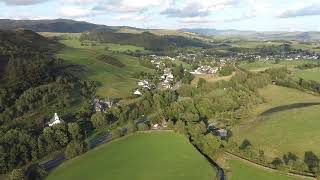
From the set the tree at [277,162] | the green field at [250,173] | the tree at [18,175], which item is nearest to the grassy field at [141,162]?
the green field at [250,173]

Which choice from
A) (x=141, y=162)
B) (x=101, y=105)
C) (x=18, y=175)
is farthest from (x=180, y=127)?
(x=101, y=105)

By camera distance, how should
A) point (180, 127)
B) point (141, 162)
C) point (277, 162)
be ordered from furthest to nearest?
point (180, 127), point (141, 162), point (277, 162)

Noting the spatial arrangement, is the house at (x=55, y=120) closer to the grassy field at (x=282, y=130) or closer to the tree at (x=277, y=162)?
the grassy field at (x=282, y=130)

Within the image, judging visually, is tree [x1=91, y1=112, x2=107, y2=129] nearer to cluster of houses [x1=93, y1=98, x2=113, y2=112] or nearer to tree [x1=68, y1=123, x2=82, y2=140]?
tree [x1=68, y1=123, x2=82, y2=140]

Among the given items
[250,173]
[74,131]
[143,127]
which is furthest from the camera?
[143,127]

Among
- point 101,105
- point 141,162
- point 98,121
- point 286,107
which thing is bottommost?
point 101,105

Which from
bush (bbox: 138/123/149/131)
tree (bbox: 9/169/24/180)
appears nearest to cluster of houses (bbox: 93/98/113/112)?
bush (bbox: 138/123/149/131)

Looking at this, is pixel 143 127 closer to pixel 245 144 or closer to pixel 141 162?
pixel 141 162
